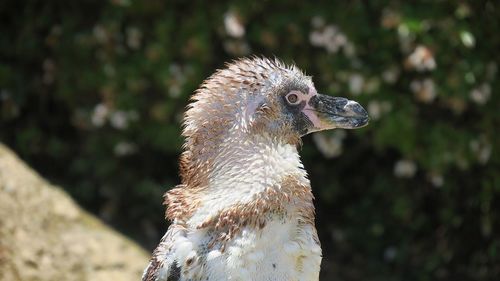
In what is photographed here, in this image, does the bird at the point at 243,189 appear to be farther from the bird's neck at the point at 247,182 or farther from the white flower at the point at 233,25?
the white flower at the point at 233,25

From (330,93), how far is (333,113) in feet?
8.15

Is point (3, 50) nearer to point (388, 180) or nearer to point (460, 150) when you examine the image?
point (388, 180)

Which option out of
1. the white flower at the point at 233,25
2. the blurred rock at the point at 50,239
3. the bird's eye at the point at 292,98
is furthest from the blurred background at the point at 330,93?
the bird's eye at the point at 292,98

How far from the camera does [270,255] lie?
102 inches

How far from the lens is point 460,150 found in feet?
16.7

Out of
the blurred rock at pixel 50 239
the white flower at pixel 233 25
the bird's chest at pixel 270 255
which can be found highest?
the white flower at pixel 233 25

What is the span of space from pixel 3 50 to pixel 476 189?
323 cm

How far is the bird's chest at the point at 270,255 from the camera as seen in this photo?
2.56 m

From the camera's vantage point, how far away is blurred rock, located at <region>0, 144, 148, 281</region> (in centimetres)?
434

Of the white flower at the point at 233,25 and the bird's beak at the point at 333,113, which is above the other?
the white flower at the point at 233,25

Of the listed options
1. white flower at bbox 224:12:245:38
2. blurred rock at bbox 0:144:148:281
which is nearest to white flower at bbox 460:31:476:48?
white flower at bbox 224:12:245:38

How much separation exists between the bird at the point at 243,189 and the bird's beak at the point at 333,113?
47 mm

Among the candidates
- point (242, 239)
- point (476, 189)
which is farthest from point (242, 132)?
point (476, 189)

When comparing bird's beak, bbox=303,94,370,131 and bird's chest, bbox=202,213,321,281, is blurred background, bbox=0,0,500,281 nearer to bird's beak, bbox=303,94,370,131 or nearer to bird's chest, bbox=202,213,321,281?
bird's beak, bbox=303,94,370,131
